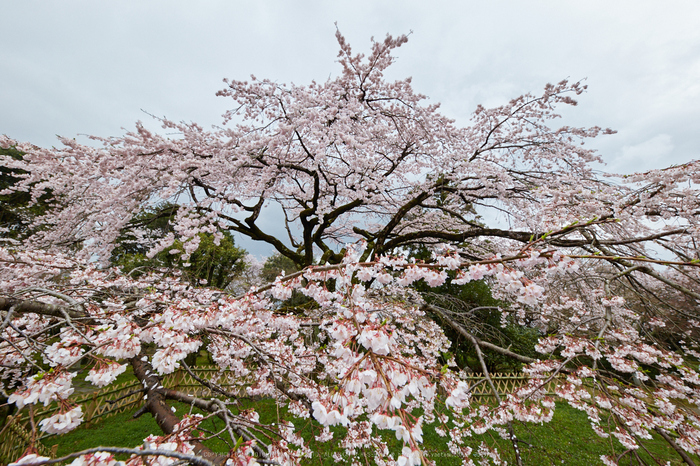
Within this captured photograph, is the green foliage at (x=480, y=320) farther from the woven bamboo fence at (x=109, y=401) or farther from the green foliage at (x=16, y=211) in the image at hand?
the green foliage at (x=16, y=211)

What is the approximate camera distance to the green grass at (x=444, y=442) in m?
4.64

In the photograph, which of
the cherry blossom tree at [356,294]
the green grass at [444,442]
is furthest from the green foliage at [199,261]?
the green grass at [444,442]

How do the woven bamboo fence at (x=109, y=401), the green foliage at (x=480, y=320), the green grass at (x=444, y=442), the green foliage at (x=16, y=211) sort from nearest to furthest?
the woven bamboo fence at (x=109, y=401) → the green grass at (x=444, y=442) → the green foliage at (x=480, y=320) → the green foliage at (x=16, y=211)

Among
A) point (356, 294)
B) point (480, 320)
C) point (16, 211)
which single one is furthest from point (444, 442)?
point (16, 211)

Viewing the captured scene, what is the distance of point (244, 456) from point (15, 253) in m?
6.41

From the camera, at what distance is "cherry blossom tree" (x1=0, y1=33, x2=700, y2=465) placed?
165 cm

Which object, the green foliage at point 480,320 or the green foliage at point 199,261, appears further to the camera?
the green foliage at point 199,261

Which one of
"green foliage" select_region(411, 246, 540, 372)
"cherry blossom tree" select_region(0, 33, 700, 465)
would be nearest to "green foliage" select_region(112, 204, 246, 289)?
"cherry blossom tree" select_region(0, 33, 700, 465)

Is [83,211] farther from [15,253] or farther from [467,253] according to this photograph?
[467,253]

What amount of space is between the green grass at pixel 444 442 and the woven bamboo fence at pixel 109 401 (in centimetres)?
38

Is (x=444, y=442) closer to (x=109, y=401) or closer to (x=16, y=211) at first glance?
(x=109, y=401)

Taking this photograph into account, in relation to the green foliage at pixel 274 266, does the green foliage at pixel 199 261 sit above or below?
below

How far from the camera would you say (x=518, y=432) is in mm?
5824

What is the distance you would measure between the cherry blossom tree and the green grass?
0.31 m
